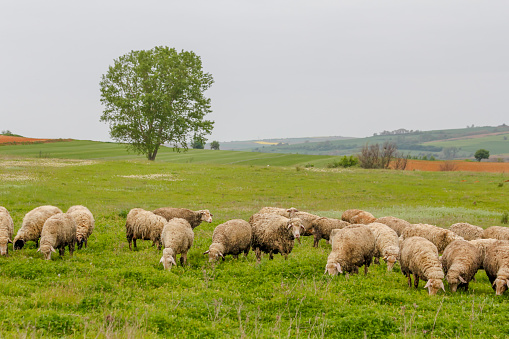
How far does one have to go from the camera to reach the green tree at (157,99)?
62.7m

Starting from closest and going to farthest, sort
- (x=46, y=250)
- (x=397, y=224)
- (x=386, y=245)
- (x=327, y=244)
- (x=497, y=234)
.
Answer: (x=46, y=250)
(x=386, y=245)
(x=497, y=234)
(x=397, y=224)
(x=327, y=244)

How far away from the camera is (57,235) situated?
13234 mm

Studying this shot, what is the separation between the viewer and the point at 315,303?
30.6 ft

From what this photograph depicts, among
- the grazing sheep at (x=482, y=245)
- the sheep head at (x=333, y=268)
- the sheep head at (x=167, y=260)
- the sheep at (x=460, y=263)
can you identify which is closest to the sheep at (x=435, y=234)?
the grazing sheep at (x=482, y=245)

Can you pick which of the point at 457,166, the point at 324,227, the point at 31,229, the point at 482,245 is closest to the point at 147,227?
the point at 31,229

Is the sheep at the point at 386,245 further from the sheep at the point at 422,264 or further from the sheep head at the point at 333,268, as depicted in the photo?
the sheep head at the point at 333,268

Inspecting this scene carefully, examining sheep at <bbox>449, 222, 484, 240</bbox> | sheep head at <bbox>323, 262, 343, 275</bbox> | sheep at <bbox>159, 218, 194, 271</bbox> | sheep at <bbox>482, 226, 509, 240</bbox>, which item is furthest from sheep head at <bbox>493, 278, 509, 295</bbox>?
sheep at <bbox>159, 218, 194, 271</bbox>

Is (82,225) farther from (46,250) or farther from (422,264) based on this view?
(422,264)

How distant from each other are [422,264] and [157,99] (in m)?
55.2

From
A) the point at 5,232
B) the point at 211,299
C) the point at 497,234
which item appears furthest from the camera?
the point at 497,234

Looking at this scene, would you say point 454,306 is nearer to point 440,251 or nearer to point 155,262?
point 440,251

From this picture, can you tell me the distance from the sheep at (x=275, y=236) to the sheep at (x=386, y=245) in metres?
2.88

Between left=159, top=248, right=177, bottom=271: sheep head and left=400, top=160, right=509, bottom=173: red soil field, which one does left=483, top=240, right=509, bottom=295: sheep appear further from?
left=400, top=160, right=509, bottom=173: red soil field

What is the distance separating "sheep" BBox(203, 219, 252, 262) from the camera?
13.4m
